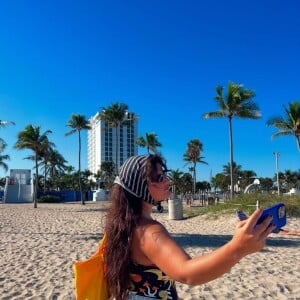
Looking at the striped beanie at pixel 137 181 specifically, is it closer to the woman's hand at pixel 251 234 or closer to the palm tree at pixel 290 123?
the woman's hand at pixel 251 234

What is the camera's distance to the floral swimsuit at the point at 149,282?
1.84m

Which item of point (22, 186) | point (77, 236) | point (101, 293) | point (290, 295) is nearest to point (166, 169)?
point (101, 293)

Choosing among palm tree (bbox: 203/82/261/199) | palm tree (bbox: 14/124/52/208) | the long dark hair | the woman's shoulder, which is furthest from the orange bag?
palm tree (bbox: 14/124/52/208)

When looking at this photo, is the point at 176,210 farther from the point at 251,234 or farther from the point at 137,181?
the point at 251,234

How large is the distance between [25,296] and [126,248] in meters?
5.49

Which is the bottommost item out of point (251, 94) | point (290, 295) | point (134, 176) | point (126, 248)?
point (290, 295)

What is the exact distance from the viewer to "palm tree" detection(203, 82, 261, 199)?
102 ft

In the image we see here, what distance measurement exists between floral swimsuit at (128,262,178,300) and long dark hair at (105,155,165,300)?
30 mm

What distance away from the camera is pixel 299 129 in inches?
1078

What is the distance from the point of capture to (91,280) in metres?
1.90

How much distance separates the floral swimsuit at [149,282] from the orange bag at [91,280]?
125 mm

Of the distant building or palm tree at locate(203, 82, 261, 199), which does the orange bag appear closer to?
palm tree at locate(203, 82, 261, 199)

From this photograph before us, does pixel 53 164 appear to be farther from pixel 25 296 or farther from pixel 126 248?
pixel 126 248

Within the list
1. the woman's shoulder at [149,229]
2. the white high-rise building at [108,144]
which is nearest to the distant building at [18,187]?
the white high-rise building at [108,144]
